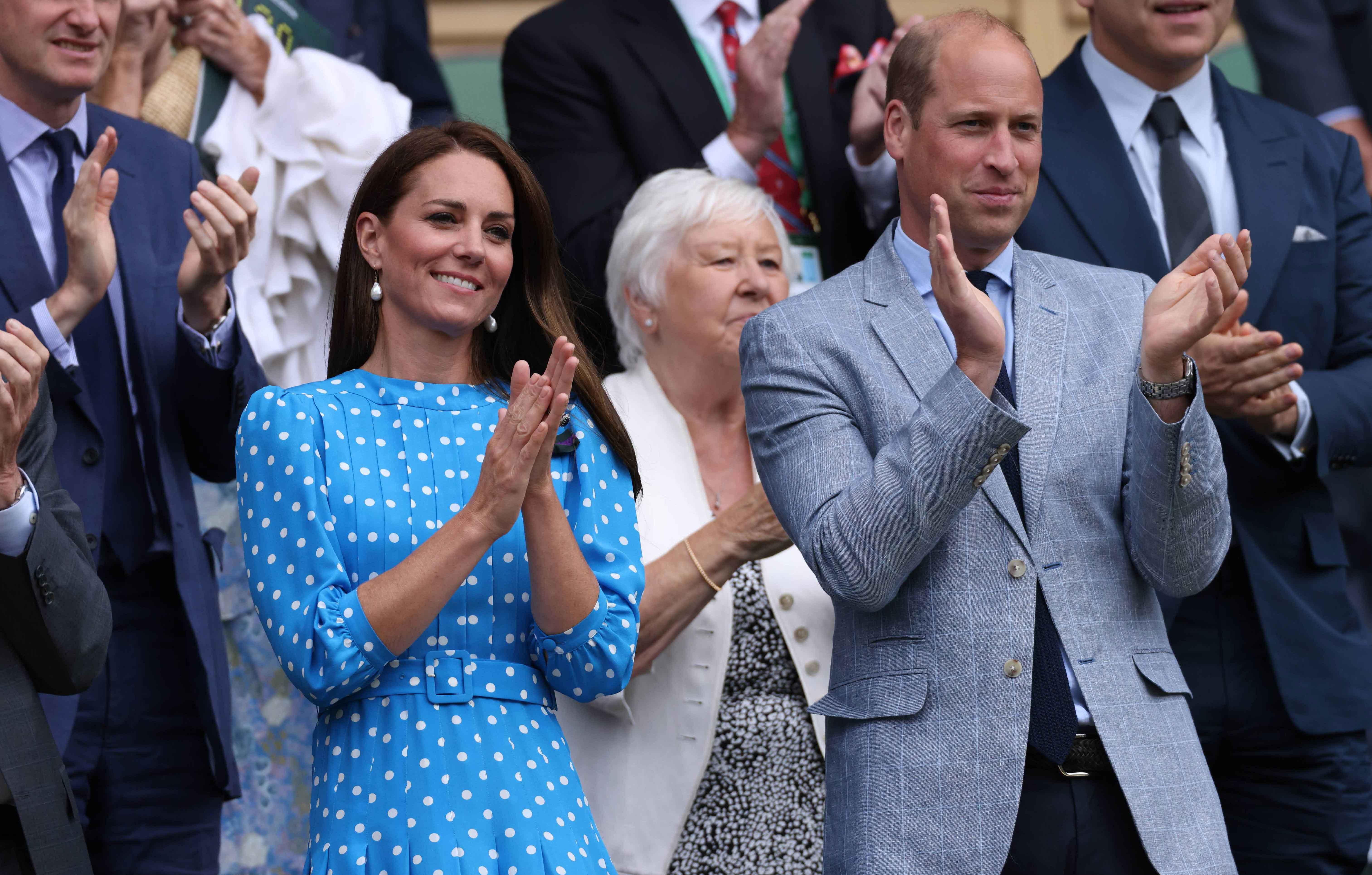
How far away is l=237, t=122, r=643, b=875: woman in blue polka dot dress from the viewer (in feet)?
7.81

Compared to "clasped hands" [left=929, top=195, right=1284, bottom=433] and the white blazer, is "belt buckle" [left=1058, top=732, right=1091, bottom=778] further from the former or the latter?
the white blazer

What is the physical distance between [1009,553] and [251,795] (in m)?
2.08

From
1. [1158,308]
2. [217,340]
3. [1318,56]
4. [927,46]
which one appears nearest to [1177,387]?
[1158,308]

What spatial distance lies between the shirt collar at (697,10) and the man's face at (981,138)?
170cm

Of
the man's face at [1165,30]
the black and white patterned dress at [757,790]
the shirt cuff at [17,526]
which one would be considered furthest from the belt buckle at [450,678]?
the man's face at [1165,30]

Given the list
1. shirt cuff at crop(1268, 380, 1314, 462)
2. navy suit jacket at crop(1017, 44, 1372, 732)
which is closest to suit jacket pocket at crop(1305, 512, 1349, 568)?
navy suit jacket at crop(1017, 44, 1372, 732)

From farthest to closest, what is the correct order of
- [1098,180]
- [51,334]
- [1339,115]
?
[1339,115], [1098,180], [51,334]

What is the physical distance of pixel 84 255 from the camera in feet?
10.4

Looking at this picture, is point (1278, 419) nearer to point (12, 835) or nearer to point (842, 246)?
point (842, 246)

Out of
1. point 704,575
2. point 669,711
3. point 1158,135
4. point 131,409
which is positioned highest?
point 1158,135

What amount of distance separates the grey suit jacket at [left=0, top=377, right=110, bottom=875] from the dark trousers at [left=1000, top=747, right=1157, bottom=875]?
1.42m

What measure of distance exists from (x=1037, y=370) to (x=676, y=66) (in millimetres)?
1873

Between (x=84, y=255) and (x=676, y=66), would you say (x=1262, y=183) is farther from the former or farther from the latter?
(x=84, y=255)

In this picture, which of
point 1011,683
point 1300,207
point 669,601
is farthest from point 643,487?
point 1300,207
